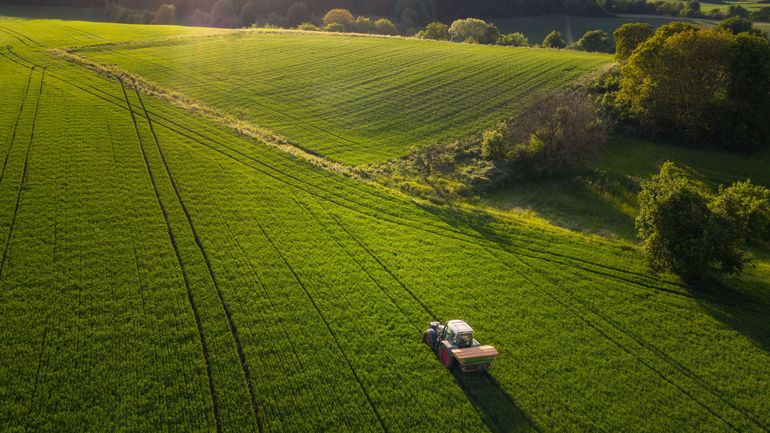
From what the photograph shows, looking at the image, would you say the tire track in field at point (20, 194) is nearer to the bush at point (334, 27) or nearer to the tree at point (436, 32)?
the bush at point (334, 27)

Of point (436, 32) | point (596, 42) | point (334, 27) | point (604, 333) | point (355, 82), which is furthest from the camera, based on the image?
point (334, 27)

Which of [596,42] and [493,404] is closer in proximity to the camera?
[493,404]

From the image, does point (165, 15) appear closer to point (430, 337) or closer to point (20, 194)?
point (20, 194)

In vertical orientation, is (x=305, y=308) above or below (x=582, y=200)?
below

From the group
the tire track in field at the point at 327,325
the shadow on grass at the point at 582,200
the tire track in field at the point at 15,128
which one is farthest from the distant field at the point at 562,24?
the tire track in field at the point at 327,325

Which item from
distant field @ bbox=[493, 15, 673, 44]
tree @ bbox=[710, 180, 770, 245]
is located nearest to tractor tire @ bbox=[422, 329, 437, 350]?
tree @ bbox=[710, 180, 770, 245]

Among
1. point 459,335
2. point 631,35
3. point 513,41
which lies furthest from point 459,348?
point 513,41

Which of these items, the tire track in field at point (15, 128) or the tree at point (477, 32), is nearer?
the tire track in field at point (15, 128)

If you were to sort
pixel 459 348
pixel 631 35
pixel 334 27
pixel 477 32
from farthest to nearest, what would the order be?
→ pixel 334 27, pixel 477 32, pixel 631 35, pixel 459 348
